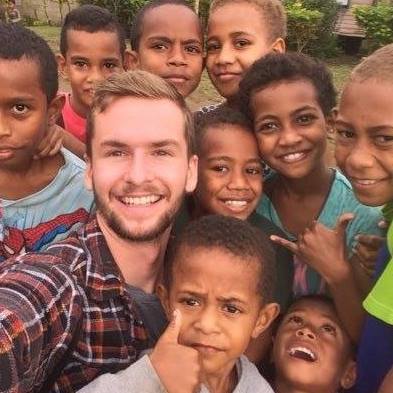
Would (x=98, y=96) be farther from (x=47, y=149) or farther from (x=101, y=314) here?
(x=101, y=314)

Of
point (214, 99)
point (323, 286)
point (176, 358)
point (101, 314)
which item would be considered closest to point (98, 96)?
point (101, 314)

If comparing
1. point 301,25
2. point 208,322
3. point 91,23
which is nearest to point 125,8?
point 301,25

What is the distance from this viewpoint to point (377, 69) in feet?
8.14

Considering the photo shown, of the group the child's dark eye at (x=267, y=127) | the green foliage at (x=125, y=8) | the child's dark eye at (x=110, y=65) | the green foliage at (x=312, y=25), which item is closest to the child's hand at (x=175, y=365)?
the child's dark eye at (x=267, y=127)

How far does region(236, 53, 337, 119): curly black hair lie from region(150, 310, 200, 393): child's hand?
1549mm

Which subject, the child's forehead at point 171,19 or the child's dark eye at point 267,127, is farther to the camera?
Answer: the child's forehead at point 171,19

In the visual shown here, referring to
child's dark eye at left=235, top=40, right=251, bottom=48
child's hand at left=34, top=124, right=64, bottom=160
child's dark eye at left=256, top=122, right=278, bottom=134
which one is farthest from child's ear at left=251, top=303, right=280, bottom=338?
child's dark eye at left=235, top=40, right=251, bottom=48

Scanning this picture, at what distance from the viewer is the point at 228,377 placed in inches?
91.9

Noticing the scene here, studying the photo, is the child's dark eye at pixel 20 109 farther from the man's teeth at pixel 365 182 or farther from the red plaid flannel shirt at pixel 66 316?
the man's teeth at pixel 365 182

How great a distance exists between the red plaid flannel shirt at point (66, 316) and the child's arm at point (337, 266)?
898mm

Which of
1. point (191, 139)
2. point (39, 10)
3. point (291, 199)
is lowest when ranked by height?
point (39, 10)

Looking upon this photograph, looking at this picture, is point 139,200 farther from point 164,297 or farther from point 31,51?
point 31,51

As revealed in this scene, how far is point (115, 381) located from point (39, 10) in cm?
2203

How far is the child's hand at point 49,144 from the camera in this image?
3.04 meters
